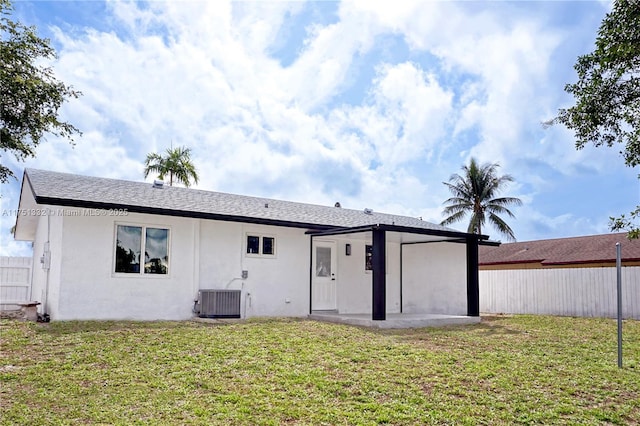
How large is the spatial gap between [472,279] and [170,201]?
916 cm

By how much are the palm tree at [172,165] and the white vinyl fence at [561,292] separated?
19.5 meters

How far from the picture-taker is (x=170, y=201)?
44.8ft

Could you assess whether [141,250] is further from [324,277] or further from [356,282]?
[356,282]

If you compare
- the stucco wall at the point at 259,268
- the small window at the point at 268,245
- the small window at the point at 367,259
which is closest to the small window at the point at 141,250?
the stucco wall at the point at 259,268

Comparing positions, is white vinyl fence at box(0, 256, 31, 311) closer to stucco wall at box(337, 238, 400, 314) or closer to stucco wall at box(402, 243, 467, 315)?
stucco wall at box(337, 238, 400, 314)

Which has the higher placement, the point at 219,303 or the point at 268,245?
the point at 268,245

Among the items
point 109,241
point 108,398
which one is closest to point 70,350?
point 108,398

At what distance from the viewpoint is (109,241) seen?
12109 millimetres

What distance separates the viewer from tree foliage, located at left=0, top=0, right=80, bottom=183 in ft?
35.6

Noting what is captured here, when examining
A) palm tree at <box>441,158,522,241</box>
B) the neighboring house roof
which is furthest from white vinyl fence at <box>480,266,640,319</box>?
palm tree at <box>441,158,522,241</box>

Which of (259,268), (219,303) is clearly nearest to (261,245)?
(259,268)

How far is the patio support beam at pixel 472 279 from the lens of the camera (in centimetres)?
1556

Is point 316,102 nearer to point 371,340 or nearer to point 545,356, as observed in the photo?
point 371,340

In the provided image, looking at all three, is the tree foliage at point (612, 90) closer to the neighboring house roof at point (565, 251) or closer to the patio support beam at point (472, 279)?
the patio support beam at point (472, 279)
